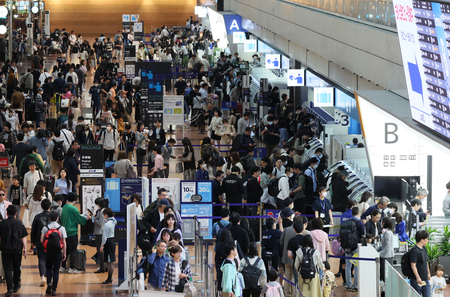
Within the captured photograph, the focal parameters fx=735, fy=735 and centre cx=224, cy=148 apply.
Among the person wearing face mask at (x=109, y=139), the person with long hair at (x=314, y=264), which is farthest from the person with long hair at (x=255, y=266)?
the person wearing face mask at (x=109, y=139)

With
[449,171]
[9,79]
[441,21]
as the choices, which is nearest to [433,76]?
[441,21]

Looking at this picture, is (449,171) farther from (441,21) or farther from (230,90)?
(230,90)

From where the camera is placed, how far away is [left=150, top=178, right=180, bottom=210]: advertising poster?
44.1ft

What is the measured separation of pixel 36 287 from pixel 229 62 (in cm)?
1966

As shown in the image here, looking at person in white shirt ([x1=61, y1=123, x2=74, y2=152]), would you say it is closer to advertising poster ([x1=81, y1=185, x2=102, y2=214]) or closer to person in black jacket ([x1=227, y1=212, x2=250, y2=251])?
advertising poster ([x1=81, y1=185, x2=102, y2=214])

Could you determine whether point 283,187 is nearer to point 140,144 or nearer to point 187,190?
point 187,190

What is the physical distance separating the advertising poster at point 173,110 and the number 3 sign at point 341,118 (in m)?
4.33

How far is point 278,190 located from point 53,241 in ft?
15.3

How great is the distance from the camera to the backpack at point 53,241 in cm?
1067

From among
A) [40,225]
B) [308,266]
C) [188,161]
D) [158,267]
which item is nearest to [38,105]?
[188,161]

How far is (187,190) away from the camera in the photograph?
13383 millimetres

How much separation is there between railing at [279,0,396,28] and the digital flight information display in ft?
10.7

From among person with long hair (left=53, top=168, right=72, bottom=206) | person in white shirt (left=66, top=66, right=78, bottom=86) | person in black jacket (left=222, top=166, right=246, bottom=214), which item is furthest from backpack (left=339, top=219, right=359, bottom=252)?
person in white shirt (left=66, top=66, right=78, bottom=86)

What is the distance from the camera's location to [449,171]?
41.4 ft
